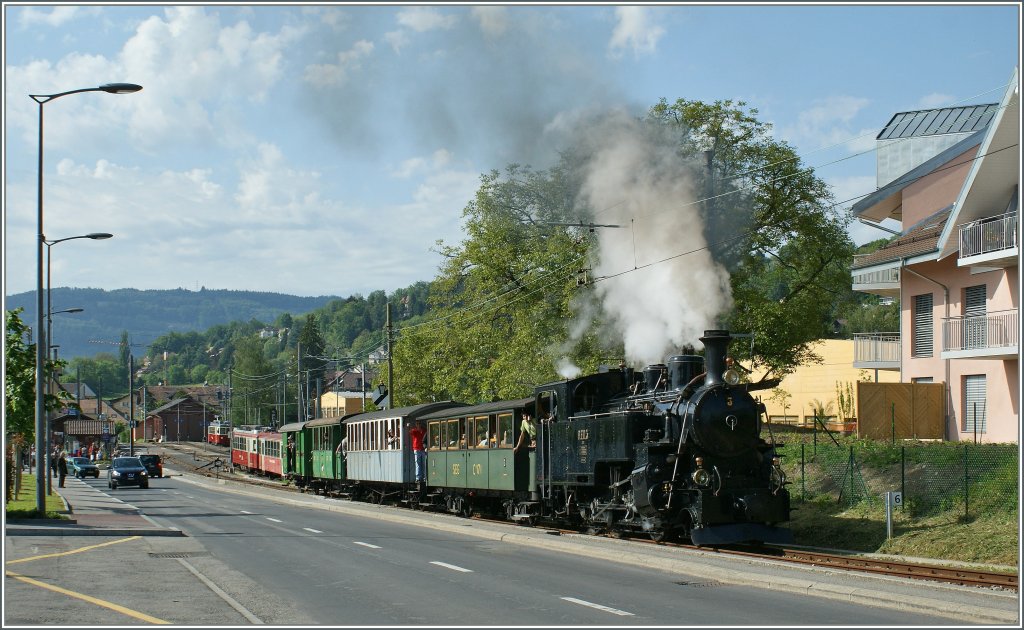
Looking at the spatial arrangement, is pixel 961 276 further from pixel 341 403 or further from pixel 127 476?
pixel 341 403

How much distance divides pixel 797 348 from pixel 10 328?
26345mm

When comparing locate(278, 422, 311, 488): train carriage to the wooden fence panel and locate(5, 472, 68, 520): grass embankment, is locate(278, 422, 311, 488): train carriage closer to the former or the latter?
locate(5, 472, 68, 520): grass embankment

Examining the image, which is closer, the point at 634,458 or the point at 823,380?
Result: the point at 634,458

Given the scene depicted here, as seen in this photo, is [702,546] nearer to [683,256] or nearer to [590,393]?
[590,393]

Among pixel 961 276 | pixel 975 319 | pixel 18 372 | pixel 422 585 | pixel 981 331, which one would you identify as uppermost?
pixel 961 276

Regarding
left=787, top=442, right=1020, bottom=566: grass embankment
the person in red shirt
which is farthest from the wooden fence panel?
the person in red shirt

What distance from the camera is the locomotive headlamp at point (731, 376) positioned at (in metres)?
18.5

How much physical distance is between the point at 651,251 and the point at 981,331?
11866 millimetres

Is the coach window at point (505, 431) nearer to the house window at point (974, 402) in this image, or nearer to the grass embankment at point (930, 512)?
the grass embankment at point (930, 512)

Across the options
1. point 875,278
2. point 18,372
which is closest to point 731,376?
point 18,372

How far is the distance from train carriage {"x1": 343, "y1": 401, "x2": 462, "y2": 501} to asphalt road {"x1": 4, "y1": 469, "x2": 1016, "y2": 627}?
411 inches

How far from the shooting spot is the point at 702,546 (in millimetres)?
19469

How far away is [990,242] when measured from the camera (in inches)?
1153

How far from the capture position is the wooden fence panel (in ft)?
103
